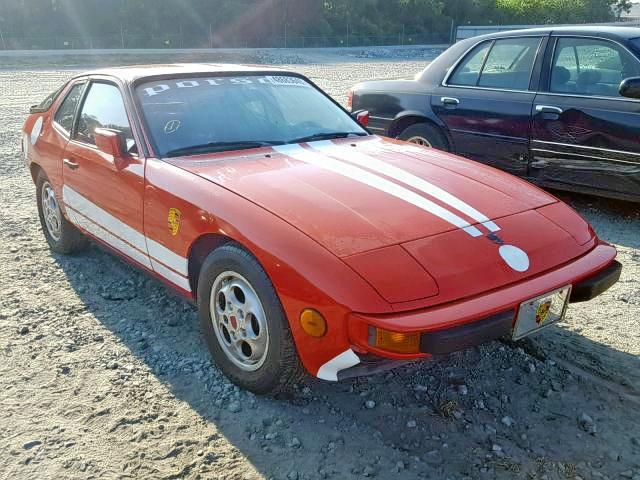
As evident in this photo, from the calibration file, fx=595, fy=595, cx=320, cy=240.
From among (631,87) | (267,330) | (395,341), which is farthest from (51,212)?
(631,87)

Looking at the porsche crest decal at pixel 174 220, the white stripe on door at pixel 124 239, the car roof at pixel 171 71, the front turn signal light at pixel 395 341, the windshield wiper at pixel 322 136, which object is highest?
the car roof at pixel 171 71

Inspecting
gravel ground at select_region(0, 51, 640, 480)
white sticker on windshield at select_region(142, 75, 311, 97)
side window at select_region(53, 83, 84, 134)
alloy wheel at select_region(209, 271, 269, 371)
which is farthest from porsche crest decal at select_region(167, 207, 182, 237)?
side window at select_region(53, 83, 84, 134)

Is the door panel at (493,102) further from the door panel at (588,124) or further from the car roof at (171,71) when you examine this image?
the car roof at (171,71)

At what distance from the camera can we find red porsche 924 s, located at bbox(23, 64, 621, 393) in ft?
7.29

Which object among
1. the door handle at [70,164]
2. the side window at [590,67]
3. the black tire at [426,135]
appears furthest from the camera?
the black tire at [426,135]

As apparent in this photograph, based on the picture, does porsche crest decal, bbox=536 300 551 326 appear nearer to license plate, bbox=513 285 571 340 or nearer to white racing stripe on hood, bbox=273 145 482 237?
license plate, bbox=513 285 571 340

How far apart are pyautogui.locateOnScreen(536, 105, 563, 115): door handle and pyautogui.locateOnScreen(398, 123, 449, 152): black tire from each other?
0.96 metres

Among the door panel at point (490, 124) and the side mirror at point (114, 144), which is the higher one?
the side mirror at point (114, 144)

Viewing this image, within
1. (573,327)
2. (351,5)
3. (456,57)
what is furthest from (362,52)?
(573,327)

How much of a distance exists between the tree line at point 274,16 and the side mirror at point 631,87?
4165 centimetres

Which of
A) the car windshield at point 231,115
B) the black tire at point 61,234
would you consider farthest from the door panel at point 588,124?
the black tire at point 61,234

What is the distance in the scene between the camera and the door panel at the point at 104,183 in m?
3.20

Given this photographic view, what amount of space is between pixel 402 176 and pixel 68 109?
2.55 metres

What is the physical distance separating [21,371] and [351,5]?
54.9 metres
